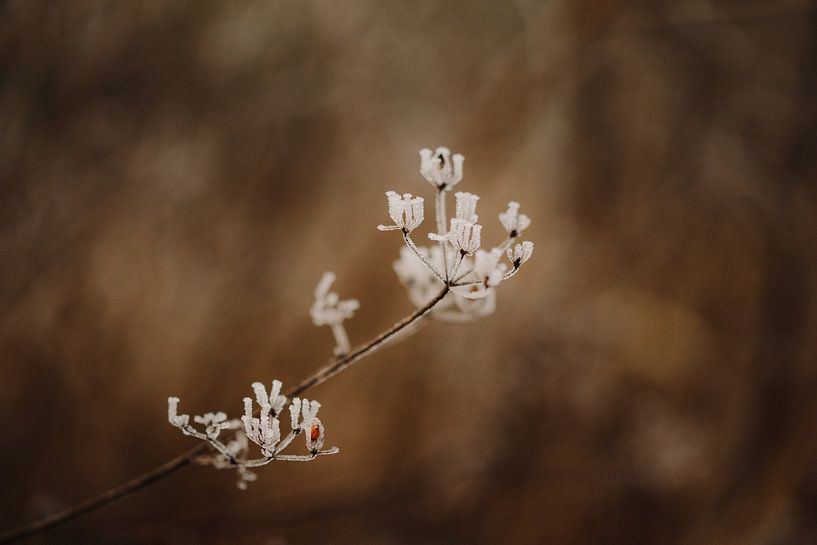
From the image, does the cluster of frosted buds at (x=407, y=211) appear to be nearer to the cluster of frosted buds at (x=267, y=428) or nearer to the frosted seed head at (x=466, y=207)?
the frosted seed head at (x=466, y=207)

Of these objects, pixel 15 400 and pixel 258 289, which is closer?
pixel 15 400

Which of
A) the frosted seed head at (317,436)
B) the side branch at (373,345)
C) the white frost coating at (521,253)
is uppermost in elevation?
the white frost coating at (521,253)

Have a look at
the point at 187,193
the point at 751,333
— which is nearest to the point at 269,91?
the point at 187,193

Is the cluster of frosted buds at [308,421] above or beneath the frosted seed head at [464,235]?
beneath

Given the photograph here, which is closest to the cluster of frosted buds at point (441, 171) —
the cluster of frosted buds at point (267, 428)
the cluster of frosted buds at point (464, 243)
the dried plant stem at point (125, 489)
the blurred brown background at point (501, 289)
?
the cluster of frosted buds at point (464, 243)

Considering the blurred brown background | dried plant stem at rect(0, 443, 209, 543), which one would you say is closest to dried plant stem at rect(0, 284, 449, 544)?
dried plant stem at rect(0, 443, 209, 543)

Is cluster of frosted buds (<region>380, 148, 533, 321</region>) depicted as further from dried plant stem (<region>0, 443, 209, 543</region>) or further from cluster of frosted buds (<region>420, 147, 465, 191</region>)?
dried plant stem (<region>0, 443, 209, 543</region>)

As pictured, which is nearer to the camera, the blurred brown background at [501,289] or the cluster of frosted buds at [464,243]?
the cluster of frosted buds at [464,243]

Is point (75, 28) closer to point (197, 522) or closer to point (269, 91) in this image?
point (269, 91)

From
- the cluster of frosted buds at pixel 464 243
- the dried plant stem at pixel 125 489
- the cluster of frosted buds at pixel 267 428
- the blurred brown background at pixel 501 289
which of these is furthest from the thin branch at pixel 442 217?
the blurred brown background at pixel 501 289
